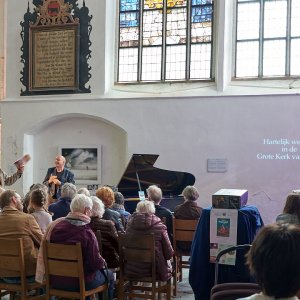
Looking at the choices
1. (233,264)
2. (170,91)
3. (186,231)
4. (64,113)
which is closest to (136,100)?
(170,91)

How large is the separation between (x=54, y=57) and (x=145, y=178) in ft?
12.8

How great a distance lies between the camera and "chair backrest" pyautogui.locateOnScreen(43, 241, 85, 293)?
12.0 feet

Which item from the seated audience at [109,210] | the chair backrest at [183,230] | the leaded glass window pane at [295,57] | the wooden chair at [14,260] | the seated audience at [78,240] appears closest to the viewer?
the seated audience at [78,240]

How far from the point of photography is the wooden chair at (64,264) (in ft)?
12.1

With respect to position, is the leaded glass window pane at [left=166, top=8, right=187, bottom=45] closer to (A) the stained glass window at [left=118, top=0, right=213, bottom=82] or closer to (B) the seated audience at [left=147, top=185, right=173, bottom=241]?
(A) the stained glass window at [left=118, top=0, right=213, bottom=82]

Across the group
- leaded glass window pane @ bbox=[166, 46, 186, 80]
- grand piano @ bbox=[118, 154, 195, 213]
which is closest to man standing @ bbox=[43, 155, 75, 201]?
grand piano @ bbox=[118, 154, 195, 213]

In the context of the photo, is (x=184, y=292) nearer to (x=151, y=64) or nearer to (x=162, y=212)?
(x=162, y=212)

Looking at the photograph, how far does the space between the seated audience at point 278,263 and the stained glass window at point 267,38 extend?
8152mm

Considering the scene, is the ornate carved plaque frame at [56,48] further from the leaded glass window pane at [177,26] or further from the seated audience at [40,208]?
the seated audience at [40,208]

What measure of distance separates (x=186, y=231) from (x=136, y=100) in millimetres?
4881

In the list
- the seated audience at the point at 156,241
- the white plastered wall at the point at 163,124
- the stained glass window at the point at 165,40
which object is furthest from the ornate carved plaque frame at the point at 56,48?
the seated audience at the point at 156,241

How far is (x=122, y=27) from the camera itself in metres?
10.3

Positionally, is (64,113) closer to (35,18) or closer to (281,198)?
(35,18)

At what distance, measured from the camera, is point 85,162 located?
10.1 m
